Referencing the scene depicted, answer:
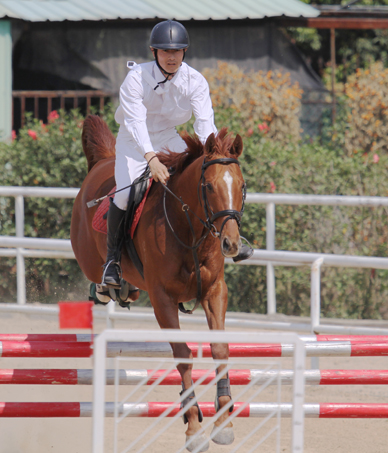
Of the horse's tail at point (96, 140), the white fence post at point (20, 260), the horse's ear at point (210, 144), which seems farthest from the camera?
the white fence post at point (20, 260)

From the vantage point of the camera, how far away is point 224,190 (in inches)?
129

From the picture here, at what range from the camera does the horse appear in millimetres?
3277

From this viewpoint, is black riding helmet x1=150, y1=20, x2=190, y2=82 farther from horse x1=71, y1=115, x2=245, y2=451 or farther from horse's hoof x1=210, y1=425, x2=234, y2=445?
horse's hoof x1=210, y1=425, x2=234, y2=445

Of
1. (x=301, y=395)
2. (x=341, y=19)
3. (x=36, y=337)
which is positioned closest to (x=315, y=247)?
(x=36, y=337)

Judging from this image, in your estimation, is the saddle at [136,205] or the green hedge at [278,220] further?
the green hedge at [278,220]

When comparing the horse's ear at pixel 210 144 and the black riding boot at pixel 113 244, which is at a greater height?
the horse's ear at pixel 210 144

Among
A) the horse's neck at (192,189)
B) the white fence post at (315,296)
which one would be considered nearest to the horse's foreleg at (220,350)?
the horse's neck at (192,189)

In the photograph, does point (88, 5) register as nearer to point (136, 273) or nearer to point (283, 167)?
point (283, 167)

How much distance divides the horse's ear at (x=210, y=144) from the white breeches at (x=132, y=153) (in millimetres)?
643

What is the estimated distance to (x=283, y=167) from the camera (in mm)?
7285

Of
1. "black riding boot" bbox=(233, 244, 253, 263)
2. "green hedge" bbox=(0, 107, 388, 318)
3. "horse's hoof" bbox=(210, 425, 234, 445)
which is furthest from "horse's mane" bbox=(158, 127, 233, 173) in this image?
"green hedge" bbox=(0, 107, 388, 318)

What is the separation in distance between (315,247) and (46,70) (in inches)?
236

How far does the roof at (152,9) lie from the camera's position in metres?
10.3

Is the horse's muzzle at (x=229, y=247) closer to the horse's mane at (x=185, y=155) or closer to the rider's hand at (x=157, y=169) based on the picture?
the rider's hand at (x=157, y=169)
